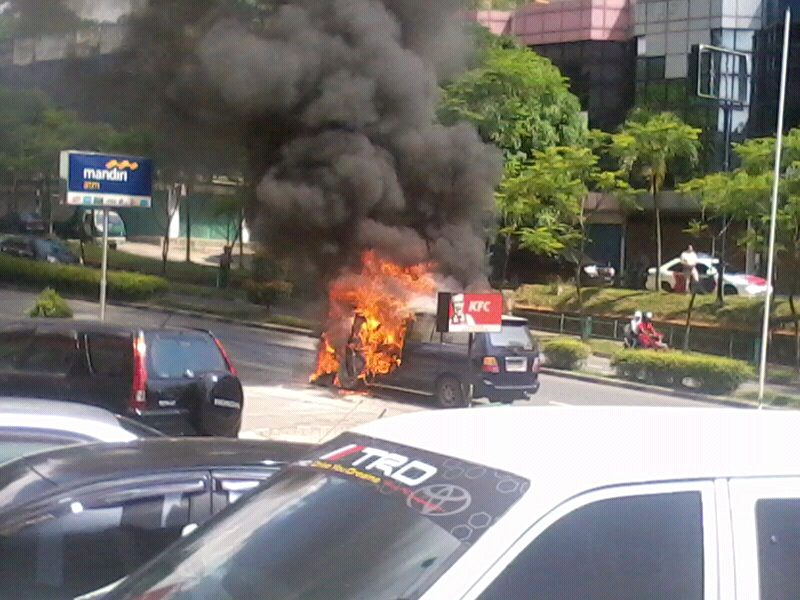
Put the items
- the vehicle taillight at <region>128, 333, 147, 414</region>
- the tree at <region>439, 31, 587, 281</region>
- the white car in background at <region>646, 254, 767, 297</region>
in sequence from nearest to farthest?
the vehicle taillight at <region>128, 333, 147, 414</region> < the white car in background at <region>646, 254, 767, 297</region> < the tree at <region>439, 31, 587, 281</region>

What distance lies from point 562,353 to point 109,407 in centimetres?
1538

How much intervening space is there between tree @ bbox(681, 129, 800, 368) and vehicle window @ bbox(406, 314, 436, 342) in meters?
10.5

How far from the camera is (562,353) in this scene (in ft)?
83.8

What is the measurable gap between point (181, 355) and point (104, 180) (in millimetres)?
3227

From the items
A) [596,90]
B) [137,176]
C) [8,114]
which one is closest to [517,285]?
[596,90]

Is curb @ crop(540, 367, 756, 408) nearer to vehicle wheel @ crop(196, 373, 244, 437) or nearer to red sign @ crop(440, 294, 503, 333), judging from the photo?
red sign @ crop(440, 294, 503, 333)

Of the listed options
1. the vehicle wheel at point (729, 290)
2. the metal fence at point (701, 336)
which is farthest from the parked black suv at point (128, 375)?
the vehicle wheel at point (729, 290)

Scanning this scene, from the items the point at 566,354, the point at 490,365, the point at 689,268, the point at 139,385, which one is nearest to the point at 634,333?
the point at 566,354

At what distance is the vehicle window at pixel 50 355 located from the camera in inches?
458

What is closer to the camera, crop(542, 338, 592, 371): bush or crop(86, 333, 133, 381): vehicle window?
crop(86, 333, 133, 381): vehicle window

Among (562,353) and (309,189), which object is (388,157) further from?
(562,353)

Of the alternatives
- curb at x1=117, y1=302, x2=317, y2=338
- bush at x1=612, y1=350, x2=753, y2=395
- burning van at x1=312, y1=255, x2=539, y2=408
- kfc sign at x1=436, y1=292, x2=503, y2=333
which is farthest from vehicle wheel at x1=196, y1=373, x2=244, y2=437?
curb at x1=117, y1=302, x2=317, y2=338

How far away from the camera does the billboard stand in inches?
547

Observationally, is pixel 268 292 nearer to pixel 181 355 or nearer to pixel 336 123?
pixel 336 123
